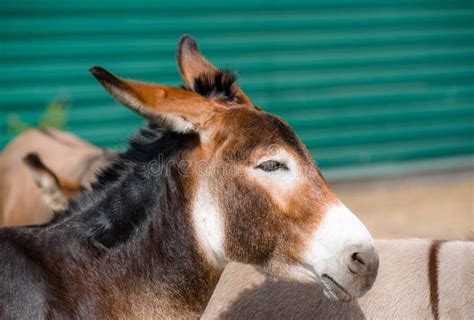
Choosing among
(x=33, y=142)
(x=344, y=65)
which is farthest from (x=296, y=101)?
(x=33, y=142)

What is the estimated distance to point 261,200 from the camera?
2379 mm

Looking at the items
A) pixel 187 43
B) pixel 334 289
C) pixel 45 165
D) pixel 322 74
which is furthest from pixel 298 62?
pixel 334 289

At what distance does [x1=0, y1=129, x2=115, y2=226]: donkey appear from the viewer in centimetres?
503

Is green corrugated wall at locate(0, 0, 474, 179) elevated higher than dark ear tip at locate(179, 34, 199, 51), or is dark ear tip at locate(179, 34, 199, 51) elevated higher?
dark ear tip at locate(179, 34, 199, 51)

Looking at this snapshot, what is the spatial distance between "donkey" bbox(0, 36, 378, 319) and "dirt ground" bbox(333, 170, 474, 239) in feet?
13.2

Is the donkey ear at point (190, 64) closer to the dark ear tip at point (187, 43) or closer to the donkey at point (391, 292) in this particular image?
the dark ear tip at point (187, 43)

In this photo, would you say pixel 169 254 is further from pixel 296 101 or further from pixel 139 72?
pixel 296 101

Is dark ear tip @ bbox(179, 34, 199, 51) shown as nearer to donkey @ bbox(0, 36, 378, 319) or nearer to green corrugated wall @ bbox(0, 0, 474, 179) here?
donkey @ bbox(0, 36, 378, 319)

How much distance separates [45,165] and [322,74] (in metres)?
5.15

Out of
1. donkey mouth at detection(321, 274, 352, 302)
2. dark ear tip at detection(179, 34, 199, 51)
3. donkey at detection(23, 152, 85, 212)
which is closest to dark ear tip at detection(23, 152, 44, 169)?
donkey at detection(23, 152, 85, 212)

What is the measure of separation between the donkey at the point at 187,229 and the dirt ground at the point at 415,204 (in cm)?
403

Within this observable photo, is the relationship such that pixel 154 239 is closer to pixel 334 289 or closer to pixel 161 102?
pixel 161 102

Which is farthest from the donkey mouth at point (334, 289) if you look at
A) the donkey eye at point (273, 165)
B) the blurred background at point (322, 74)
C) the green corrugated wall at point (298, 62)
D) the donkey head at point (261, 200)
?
the green corrugated wall at point (298, 62)

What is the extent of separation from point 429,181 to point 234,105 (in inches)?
297
